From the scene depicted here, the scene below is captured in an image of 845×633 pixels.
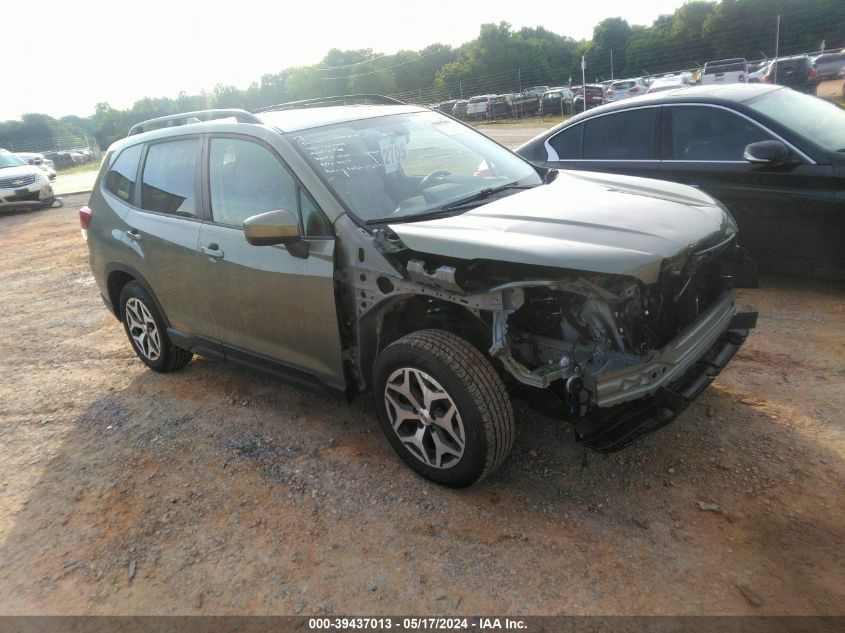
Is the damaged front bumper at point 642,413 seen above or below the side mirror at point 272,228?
below

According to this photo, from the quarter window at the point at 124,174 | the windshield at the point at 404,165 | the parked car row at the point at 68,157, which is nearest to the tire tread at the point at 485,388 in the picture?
the windshield at the point at 404,165

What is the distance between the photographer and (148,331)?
491cm

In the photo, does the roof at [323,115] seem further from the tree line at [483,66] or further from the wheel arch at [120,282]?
the tree line at [483,66]

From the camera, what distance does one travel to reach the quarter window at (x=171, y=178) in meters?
4.02

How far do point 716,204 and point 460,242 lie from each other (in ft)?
5.38

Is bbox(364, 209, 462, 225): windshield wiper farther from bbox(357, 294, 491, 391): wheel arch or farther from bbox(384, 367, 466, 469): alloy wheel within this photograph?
Answer: bbox(384, 367, 466, 469): alloy wheel

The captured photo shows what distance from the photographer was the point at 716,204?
3.48 meters

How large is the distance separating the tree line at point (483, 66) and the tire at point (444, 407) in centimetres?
3380

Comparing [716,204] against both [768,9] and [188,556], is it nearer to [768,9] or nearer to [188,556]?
[188,556]

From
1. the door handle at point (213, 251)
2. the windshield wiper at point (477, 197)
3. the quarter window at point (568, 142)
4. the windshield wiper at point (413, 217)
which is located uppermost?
the quarter window at point (568, 142)

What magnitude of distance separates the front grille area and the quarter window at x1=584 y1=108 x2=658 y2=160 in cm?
1577

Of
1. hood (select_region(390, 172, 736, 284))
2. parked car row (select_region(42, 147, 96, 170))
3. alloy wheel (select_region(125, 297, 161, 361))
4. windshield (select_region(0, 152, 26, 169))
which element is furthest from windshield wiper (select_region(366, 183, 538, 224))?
parked car row (select_region(42, 147, 96, 170))

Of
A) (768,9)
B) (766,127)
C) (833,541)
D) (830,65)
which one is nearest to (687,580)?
(833,541)

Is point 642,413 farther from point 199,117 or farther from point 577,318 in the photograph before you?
point 199,117
